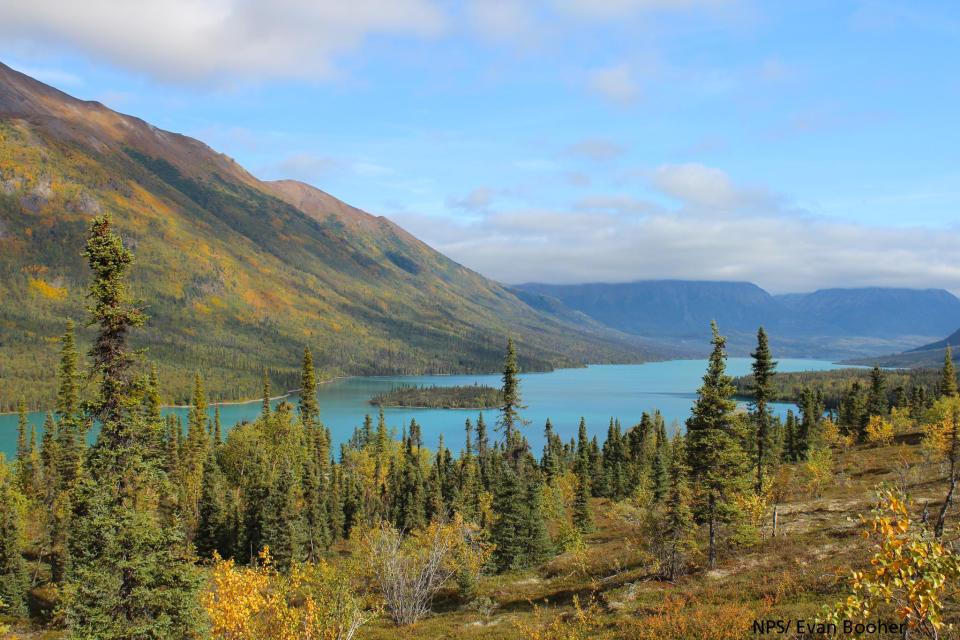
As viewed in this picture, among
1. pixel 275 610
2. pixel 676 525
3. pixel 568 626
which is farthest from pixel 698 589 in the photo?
pixel 275 610

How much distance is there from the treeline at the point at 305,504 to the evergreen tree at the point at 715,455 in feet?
0.44

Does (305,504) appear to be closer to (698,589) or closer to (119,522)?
(119,522)

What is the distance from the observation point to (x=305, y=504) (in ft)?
274

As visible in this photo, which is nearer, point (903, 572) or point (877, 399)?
point (903, 572)

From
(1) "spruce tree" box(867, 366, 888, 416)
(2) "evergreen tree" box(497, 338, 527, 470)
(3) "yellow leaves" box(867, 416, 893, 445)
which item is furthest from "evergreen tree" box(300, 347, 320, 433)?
(1) "spruce tree" box(867, 366, 888, 416)

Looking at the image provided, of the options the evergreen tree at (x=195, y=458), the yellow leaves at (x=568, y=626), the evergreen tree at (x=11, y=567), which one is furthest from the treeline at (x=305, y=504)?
the yellow leaves at (x=568, y=626)

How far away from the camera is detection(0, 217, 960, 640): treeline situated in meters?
24.8

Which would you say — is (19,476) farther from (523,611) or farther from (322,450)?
(523,611)

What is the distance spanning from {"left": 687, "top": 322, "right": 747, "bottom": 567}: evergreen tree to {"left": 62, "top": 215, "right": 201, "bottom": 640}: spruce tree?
1301 inches

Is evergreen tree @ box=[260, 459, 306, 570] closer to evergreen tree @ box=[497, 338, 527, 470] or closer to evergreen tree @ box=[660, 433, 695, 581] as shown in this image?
evergreen tree @ box=[497, 338, 527, 470]

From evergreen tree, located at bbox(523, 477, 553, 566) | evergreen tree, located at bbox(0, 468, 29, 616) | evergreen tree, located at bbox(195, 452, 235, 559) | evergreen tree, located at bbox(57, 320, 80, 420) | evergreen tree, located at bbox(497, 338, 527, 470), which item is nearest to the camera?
evergreen tree, located at bbox(57, 320, 80, 420)

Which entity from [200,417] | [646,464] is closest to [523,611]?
[646,464]

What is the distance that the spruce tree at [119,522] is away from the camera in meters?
24.1

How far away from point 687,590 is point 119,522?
103ft
